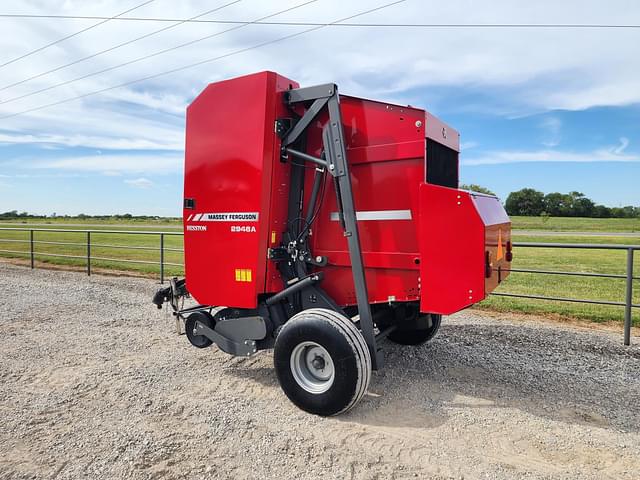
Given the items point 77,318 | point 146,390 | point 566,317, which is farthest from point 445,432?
point 77,318

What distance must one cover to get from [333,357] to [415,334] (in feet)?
6.76

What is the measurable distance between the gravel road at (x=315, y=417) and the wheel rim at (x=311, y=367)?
0.25 m

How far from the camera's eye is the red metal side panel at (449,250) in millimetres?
3404

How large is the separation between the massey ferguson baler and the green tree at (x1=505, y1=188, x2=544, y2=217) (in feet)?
245

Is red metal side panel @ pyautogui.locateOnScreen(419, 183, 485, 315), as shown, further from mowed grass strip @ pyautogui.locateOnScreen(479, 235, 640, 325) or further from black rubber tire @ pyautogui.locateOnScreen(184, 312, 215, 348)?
mowed grass strip @ pyautogui.locateOnScreen(479, 235, 640, 325)

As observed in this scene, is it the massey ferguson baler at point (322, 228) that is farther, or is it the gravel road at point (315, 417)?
the massey ferguson baler at point (322, 228)

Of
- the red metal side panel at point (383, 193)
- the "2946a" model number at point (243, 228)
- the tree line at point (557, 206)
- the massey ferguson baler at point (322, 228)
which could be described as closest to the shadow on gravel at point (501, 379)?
the massey ferguson baler at point (322, 228)

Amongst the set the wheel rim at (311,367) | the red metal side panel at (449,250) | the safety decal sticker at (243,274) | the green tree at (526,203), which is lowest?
the wheel rim at (311,367)

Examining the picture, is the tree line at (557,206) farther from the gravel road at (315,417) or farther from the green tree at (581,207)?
the gravel road at (315,417)

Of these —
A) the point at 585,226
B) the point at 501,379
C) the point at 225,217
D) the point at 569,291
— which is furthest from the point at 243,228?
the point at 585,226

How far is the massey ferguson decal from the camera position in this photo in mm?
4145

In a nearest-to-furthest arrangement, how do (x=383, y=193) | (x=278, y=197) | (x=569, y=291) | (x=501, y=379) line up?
(x=383, y=193)
(x=278, y=197)
(x=501, y=379)
(x=569, y=291)

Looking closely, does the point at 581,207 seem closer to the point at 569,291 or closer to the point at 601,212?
the point at 601,212

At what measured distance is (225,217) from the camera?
14.2ft
